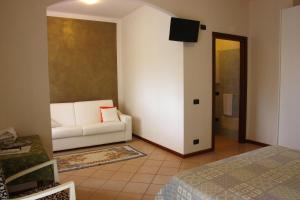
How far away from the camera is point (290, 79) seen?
12.0ft

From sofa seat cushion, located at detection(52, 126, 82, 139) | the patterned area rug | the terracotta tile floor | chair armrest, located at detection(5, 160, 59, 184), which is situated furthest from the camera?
sofa seat cushion, located at detection(52, 126, 82, 139)

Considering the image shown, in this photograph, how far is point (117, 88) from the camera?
5.91 m

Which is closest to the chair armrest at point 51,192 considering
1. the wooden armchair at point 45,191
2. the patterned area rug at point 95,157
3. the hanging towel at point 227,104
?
the wooden armchair at point 45,191

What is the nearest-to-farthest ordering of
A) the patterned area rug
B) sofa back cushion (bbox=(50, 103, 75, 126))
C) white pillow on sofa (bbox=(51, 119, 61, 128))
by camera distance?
the patterned area rug < white pillow on sofa (bbox=(51, 119, 61, 128)) < sofa back cushion (bbox=(50, 103, 75, 126))

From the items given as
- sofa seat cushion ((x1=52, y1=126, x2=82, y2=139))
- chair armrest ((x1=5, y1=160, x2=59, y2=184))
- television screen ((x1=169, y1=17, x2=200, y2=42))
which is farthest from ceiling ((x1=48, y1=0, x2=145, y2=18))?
chair armrest ((x1=5, y1=160, x2=59, y2=184))

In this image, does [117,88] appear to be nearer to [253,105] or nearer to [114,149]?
[114,149]

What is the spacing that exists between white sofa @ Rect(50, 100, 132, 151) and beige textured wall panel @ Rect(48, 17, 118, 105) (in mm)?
416

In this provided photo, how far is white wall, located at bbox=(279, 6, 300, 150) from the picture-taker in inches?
140

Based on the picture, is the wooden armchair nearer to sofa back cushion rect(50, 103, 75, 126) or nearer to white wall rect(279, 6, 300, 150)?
sofa back cushion rect(50, 103, 75, 126)

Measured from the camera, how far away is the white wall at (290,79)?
3.57 meters

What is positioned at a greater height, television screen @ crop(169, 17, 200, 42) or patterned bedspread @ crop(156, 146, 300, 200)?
television screen @ crop(169, 17, 200, 42)

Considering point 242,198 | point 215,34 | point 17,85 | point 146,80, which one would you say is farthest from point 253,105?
point 17,85

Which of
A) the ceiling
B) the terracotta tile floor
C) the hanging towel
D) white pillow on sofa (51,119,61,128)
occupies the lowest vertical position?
the terracotta tile floor

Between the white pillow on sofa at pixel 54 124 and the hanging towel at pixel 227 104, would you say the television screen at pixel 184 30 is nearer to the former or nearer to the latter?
the hanging towel at pixel 227 104
